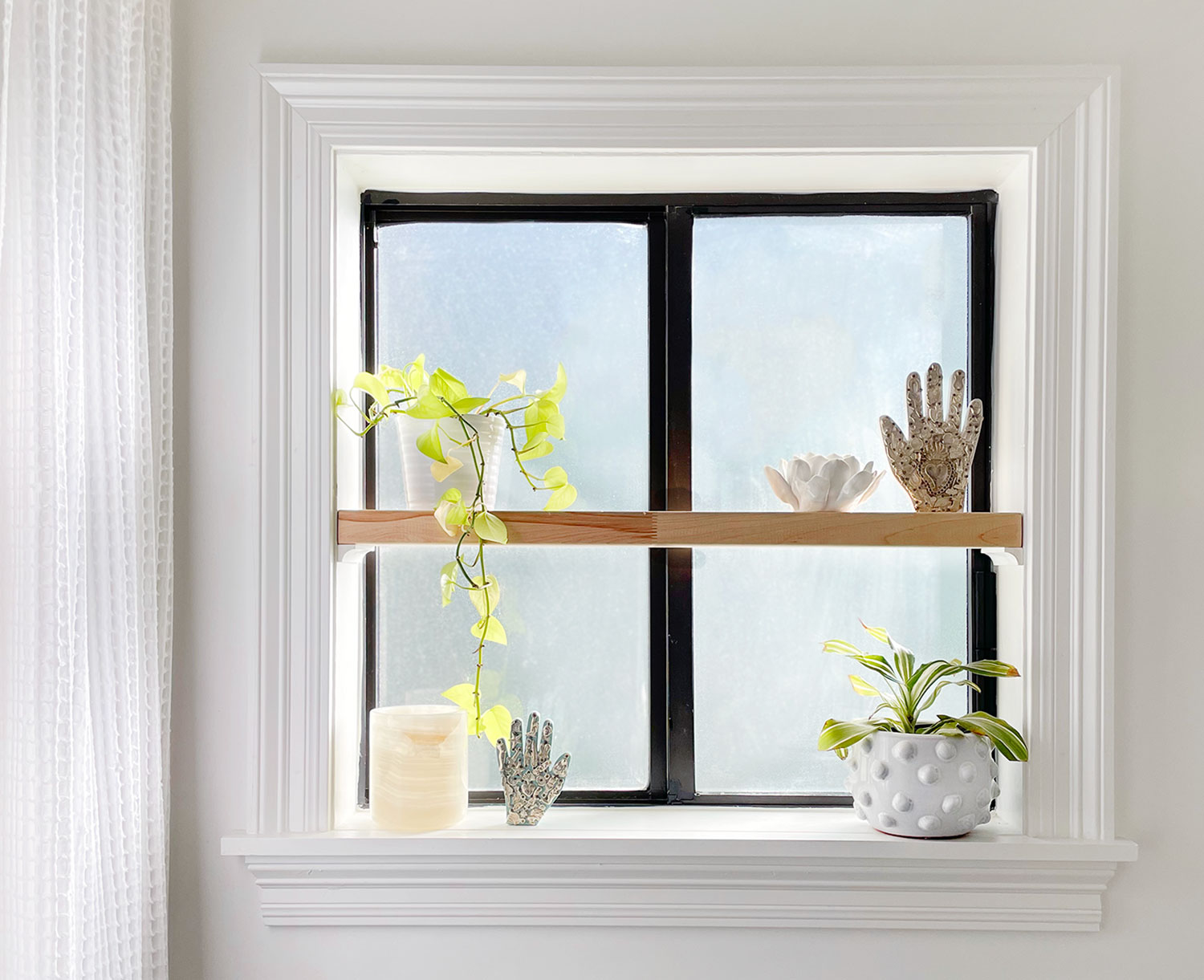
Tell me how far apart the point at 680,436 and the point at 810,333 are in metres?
0.25

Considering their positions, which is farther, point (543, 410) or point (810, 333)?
point (810, 333)

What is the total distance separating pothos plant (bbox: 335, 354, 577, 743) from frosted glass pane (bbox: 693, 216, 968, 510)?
0.27 metres

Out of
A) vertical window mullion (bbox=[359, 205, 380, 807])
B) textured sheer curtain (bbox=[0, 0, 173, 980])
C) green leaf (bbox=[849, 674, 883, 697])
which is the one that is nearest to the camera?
textured sheer curtain (bbox=[0, 0, 173, 980])

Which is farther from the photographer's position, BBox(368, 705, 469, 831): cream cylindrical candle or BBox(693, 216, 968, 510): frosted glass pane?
BBox(693, 216, 968, 510): frosted glass pane

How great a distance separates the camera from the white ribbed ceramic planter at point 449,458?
4.03 feet

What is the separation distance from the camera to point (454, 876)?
3.95 ft

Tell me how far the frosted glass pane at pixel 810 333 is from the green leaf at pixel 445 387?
387 millimetres

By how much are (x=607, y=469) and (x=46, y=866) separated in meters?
0.85

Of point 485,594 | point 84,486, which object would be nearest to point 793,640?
point 485,594

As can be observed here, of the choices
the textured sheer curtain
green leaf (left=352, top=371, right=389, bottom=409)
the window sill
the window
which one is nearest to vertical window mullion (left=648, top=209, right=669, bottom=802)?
the window

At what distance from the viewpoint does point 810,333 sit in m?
1.39

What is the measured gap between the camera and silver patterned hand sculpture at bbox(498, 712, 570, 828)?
1261mm

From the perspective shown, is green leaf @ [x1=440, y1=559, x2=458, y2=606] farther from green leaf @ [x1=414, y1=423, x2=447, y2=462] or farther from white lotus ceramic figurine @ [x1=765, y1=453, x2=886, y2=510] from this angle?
white lotus ceramic figurine @ [x1=765, y1=453, x2=886, y2=510]

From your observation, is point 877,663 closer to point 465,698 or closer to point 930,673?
point 930,673
